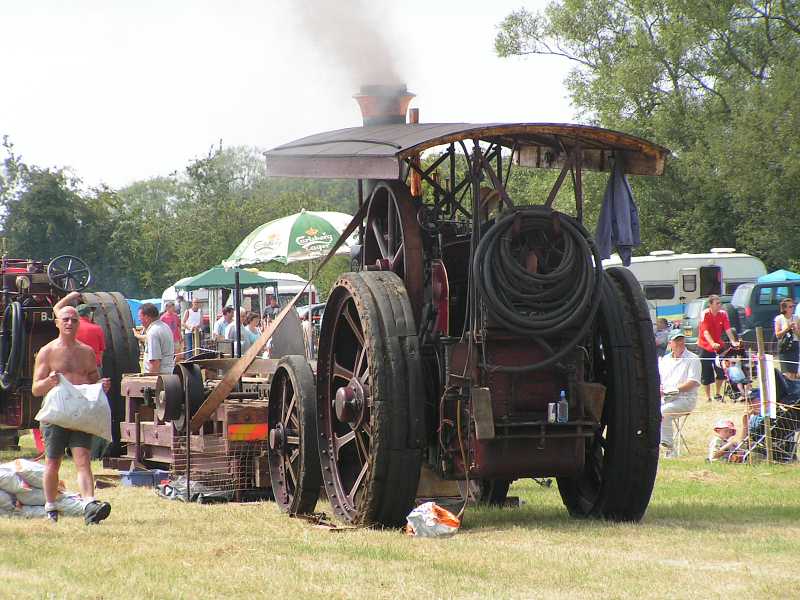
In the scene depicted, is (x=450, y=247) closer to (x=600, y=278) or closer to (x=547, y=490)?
(x=600, y=278)

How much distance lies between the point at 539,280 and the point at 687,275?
75.8ft

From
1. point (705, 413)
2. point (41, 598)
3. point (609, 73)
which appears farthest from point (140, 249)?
point (41, 598)

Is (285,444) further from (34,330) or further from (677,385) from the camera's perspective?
(677,385)

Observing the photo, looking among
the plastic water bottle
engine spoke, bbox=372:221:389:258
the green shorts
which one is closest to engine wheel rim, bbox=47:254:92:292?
the green shorts

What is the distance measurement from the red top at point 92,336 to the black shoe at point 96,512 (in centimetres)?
444

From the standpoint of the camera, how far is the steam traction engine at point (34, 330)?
14227 mm

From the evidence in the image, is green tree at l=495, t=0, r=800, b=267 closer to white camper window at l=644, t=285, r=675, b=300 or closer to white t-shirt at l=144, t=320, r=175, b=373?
white camper window at l=644, t=285, r=675, b=300

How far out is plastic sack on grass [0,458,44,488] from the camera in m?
9.82

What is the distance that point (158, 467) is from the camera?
1254 cm

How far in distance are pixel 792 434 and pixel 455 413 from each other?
582 centimetres

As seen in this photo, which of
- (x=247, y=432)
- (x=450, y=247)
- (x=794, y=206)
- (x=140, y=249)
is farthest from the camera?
(x=140, y=249)

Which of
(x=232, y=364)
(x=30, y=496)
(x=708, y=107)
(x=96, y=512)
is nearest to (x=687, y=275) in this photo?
(x=708, y=107)

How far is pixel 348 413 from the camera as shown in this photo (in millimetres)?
8844

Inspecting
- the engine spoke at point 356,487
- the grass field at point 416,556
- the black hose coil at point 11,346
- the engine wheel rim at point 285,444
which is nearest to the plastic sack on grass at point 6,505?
the grass field at point 416,556
